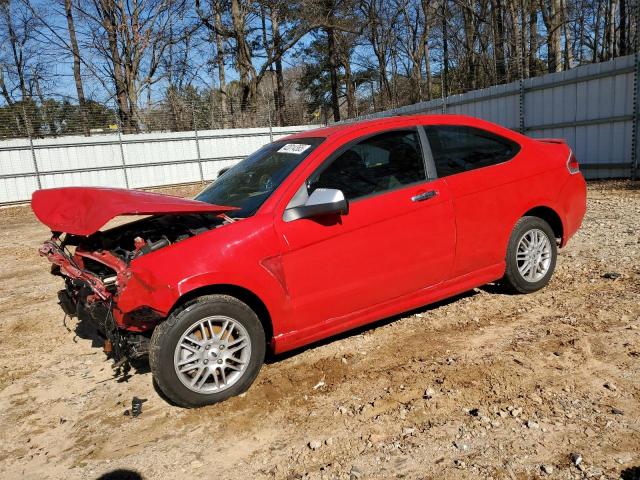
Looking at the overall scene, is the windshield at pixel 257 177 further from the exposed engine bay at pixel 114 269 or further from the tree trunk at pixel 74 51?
the tree trunk at pixel 74 51

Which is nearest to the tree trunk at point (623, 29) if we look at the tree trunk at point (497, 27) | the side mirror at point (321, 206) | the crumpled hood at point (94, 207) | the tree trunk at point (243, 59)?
the tree trunk at point (497, 27)

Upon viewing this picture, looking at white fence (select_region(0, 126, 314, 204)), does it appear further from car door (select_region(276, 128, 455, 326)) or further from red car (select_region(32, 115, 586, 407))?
car door (select_region(276, 128, 455, 326))

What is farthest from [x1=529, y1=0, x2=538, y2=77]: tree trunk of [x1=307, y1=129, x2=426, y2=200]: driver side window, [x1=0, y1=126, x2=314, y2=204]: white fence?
[x1=307, y1=129, x2=426, y2=200]: driver side window

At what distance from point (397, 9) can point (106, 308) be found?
3418 cm

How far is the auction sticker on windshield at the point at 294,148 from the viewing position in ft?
12.7

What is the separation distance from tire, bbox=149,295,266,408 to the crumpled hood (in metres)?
0.69

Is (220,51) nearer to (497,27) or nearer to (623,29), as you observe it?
(497,27)

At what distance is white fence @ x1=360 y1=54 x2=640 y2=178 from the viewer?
1065 cm

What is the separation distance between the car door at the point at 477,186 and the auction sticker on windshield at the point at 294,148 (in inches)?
40.8

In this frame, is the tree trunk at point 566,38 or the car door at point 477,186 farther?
the tree trunk at point 566,38

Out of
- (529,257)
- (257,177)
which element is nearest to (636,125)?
(529,257)

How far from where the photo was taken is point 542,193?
4.47 meters

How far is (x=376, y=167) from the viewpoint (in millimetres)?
3803

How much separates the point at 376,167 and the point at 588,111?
9948 mm
